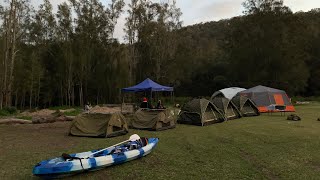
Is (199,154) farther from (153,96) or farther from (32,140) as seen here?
(153,96)

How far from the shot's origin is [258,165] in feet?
19.2

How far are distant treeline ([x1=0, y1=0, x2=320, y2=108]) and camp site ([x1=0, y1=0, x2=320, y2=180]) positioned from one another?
0.11 m

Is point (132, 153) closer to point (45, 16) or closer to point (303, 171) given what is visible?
point (303, 171)

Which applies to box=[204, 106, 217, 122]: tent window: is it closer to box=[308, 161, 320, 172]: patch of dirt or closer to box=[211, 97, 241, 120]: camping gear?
box=[211, 97, 241, 120]: camping gear

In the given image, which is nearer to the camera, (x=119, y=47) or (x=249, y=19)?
(x=119, y=47)

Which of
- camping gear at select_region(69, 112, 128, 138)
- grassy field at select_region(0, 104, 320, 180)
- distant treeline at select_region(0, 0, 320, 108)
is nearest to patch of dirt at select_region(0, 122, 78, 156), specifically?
grassy field at select_region(0, 104, 320, 180)

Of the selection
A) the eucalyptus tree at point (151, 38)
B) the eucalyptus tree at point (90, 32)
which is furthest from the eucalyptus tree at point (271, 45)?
the eucalyptus tree at point (90, 32)

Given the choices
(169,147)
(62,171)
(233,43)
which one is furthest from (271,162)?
(233,43)

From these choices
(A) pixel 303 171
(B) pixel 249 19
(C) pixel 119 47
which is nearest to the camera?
(A) pixel 303 171

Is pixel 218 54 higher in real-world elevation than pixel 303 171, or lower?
higher

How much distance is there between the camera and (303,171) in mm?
5430

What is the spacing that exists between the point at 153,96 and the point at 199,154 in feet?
78.0

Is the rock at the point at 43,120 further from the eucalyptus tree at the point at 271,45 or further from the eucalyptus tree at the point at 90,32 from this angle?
the eucalyptus tree at the point at 271,45

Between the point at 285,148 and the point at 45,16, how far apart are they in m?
25.7
